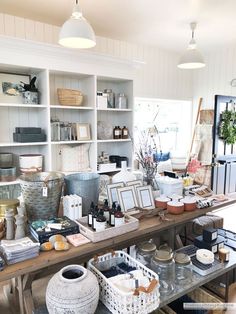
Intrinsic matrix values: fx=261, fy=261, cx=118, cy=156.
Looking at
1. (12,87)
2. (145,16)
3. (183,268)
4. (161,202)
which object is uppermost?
(145,16)

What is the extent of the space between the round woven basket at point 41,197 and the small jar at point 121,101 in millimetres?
2190

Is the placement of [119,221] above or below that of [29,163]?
below

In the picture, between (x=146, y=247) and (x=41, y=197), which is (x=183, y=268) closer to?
(x=146, y=247)

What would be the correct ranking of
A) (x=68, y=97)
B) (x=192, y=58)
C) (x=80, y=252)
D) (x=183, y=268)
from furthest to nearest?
1. (x=68, y=97)
2. (x=192, y=58)
3. (x=183, y=268)
4. (x=80, y=252)

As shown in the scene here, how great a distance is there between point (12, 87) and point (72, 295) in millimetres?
2627

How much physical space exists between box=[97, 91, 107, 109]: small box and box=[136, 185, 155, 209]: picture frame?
1.76m

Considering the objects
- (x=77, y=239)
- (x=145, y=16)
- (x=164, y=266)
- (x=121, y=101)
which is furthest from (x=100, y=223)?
(x=145, y=16)

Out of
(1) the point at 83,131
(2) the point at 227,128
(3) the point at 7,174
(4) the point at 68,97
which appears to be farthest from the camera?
(2) the point at 227,128

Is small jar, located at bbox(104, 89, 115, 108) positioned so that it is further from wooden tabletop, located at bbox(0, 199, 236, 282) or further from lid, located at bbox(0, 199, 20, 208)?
lid, located at bbox(0, 199, 20, 208)

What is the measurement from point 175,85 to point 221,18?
1767mm

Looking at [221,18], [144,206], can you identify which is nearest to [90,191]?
[144,206]

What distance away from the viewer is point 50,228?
150 cm

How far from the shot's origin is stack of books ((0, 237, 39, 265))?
1257mm

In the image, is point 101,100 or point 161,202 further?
point 101,100
